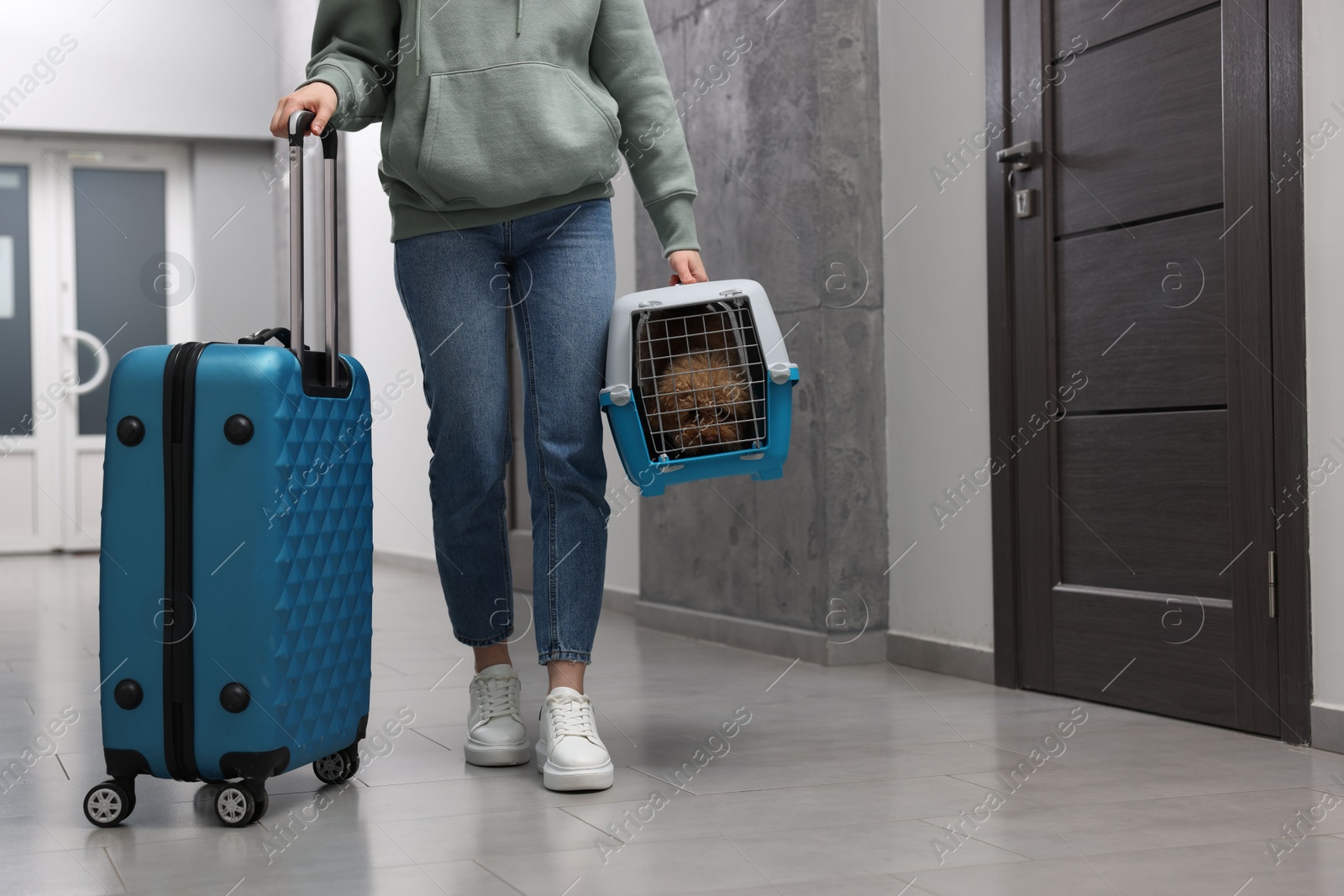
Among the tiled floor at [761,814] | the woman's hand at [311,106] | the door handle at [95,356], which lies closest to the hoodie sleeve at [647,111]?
the woman's hand at [311,106]

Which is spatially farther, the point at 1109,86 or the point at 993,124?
the point at 993,124

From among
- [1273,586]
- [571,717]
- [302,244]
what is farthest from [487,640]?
[1273,586]

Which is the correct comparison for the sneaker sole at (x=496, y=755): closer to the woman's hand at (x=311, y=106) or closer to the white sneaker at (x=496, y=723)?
the white sneaker at (x=496, y=723)

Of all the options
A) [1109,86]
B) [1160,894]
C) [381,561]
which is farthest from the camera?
[381,561]

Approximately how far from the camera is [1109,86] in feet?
7.41

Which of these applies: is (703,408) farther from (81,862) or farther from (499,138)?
(81,862)

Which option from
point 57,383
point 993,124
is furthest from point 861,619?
point 57,383

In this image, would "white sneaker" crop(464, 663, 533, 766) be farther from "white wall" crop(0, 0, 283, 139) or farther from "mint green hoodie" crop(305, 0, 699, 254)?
"white wall" crop(0, 0, 283, 139)

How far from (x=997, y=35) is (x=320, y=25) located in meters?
1.28

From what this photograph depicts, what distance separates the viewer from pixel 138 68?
705cm

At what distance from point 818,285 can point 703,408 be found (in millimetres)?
1170

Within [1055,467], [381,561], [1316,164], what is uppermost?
[1316,164]

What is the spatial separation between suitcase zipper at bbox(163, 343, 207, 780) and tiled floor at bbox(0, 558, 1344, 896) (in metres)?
0.11

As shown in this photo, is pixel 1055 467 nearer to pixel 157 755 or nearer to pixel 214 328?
pixel 157 755
